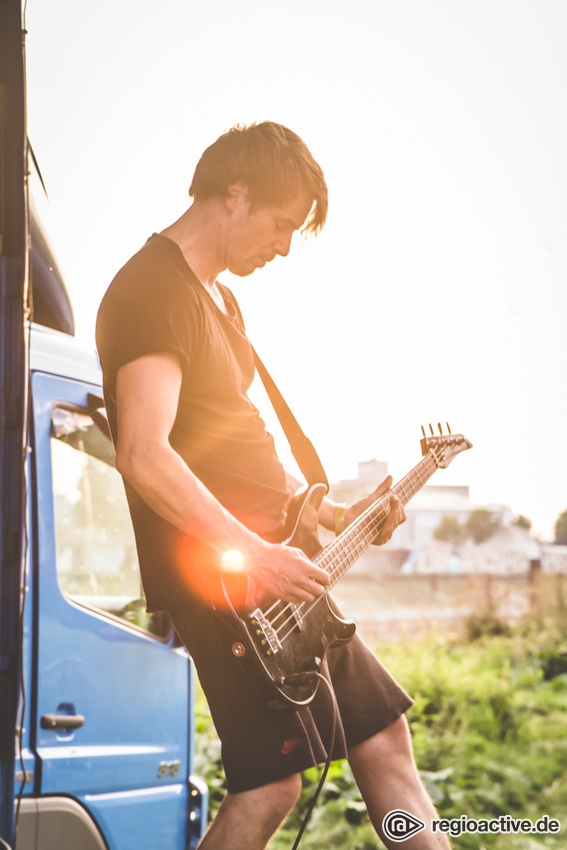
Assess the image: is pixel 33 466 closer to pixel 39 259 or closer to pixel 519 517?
pixel 39 259

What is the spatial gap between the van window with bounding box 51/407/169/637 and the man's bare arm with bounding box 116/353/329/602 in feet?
3.40

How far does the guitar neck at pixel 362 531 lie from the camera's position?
2.22 m

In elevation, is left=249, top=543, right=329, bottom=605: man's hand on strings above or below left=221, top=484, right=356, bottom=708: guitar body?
above

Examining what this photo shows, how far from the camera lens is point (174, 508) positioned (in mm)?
1781

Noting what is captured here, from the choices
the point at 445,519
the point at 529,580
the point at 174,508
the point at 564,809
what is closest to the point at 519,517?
the point at 445,519

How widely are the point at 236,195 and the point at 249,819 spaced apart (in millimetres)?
1558

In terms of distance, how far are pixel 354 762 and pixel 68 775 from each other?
0.98 meters

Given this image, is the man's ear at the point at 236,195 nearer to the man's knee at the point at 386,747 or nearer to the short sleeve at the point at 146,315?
the short sleeve at the point at 146,315

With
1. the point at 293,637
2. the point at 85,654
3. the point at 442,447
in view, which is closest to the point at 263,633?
the point at 293,637

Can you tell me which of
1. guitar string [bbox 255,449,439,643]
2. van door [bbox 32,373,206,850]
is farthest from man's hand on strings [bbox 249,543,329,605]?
van door [bbox 32,373,206,850]

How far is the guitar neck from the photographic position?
7.28ft

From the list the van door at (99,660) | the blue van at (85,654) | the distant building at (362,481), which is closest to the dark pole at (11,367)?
the blue van at (85,654)

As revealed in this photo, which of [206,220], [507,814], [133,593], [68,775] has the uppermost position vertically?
[206,220]
